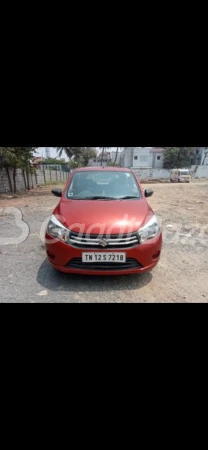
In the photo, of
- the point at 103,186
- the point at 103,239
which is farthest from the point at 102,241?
the point at 103,186

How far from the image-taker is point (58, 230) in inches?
110

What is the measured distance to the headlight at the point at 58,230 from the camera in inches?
108

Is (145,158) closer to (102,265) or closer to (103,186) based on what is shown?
(103,186)

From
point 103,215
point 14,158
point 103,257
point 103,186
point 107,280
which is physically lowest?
point 107,280

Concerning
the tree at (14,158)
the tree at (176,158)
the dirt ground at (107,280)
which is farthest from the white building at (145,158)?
the dirt ground at (107,280)

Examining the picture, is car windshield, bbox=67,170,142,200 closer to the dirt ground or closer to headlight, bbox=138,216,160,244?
headlight, bbox=138,216,160,244

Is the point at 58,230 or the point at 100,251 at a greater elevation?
the point at 58,230

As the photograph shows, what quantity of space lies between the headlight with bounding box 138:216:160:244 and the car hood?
5cm

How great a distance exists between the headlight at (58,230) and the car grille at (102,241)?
0.08 m

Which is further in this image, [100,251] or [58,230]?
[58,230]

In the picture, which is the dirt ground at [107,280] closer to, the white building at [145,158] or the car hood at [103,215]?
the car hood at [103,215]

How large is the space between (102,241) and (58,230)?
57 centimetres
